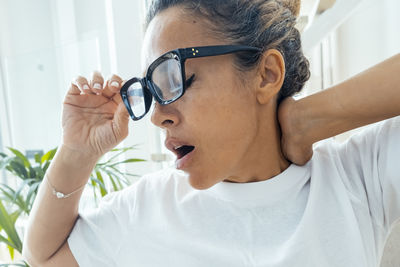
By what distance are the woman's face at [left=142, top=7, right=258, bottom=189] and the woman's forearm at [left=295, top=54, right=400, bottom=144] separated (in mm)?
146

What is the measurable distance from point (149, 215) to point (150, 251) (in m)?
0.09

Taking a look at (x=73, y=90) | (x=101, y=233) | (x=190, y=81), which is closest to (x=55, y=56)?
(x=73, y=90)

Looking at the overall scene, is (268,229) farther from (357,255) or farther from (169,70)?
(169,70)

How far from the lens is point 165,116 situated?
0.83m

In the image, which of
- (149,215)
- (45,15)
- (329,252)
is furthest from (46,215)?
(45,15)

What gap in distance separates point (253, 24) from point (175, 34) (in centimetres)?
19

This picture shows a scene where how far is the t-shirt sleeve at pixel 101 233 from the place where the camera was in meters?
0.94

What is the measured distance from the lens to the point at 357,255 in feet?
2.75

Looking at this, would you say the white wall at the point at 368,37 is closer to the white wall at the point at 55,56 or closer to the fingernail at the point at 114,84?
the white wall at the point at 55,56

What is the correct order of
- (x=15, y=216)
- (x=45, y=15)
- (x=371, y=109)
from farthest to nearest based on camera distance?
(x=45, y=15)
(x=15, y=216)
(x=371, y=109)

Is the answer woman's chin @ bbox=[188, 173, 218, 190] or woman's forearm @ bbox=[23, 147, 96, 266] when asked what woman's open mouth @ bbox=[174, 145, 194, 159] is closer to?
woman's chin @ bbox=[188, 173, 218, 190]

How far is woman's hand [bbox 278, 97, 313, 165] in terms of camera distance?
0.88 m

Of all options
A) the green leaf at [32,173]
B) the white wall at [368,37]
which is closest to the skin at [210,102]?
the green leaf at [32,173]

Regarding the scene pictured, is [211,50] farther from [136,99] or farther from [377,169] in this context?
[377,169]
